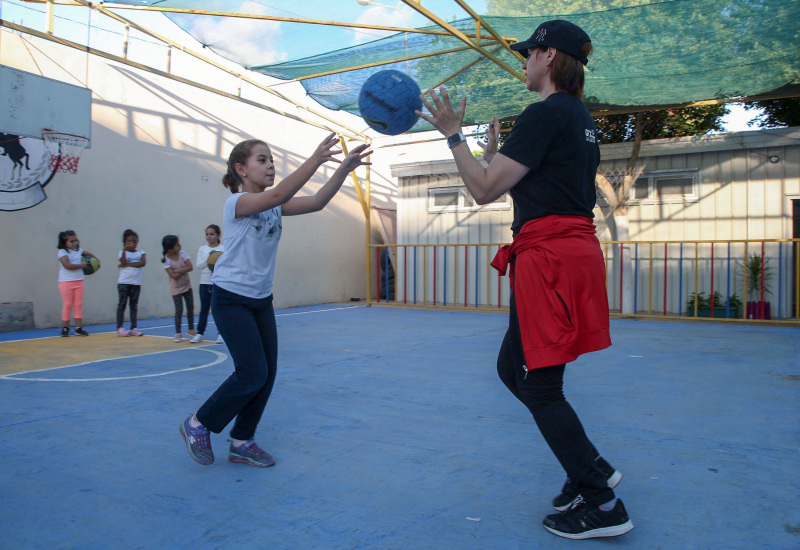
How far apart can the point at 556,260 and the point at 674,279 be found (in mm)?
9901

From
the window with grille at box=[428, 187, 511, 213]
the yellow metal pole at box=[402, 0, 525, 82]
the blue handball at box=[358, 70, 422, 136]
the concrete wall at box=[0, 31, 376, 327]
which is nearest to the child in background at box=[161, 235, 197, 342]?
the concrete wall at box=[0, 31, 376, 327]

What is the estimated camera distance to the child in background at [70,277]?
770 cm

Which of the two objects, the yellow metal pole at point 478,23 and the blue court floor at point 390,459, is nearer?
the blue court floor at point 390,459

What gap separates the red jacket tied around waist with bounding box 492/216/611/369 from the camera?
6.64 feet

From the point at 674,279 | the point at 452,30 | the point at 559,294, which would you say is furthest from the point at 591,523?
the point at 674,279

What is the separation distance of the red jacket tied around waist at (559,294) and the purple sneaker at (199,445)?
163 cm

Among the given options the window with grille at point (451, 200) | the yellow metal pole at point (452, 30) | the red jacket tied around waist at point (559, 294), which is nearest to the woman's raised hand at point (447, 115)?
the red jacket tied around waist at point (559, 294)

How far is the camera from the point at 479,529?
84.3 inches

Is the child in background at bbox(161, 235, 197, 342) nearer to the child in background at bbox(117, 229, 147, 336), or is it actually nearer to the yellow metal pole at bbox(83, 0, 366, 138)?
the child in background at bbox(117, 229, 147, 336)

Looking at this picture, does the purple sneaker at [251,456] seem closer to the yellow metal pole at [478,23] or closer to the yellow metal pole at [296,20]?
the yellow metal pole at [478,23]

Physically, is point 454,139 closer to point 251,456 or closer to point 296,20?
point 251,456

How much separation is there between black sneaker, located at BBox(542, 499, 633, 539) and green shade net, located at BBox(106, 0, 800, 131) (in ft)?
19.8

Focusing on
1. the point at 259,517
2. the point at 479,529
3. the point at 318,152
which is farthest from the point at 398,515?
the point at 318,152

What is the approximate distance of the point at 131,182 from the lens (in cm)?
987
